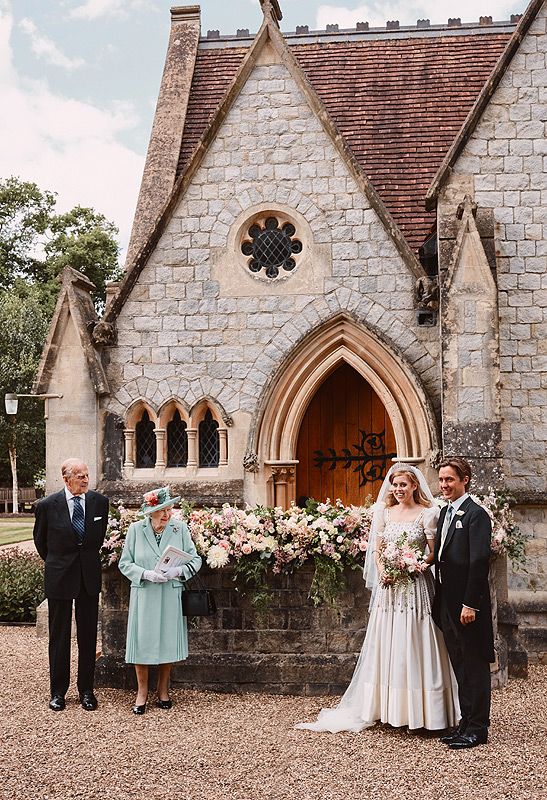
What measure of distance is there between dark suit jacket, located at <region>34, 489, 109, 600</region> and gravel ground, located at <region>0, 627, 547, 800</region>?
36.2 inches

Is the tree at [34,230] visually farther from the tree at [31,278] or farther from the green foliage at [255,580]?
the green foliage at [255,580]

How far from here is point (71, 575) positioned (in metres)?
6.63

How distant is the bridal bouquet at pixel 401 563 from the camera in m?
5.82

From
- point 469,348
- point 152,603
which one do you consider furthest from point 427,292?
point 152,603

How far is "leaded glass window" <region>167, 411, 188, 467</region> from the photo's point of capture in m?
10.2

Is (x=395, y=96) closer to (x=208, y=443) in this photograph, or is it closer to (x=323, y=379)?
(x=323, y=379)

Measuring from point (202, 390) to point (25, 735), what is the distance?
15.5 feet

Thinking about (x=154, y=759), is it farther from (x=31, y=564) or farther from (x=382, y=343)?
(x=31, y=564)

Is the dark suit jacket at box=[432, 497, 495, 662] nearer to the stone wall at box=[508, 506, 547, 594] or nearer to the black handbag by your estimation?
the black handbag

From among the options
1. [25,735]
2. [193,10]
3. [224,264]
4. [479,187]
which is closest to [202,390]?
[224,264]

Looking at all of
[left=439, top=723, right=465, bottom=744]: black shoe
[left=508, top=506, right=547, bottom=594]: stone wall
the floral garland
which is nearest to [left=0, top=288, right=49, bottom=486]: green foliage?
[left=508, top=506, right=547, bottom=594]: stone wall

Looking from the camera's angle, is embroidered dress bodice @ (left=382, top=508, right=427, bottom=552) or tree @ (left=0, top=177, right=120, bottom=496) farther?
tree @ (left=0, top=177, right=120, bottom=496)

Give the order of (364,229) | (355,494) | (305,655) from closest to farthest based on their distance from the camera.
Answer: (305,655)
(364,229)
(355,494)

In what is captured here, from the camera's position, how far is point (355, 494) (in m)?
10.5
